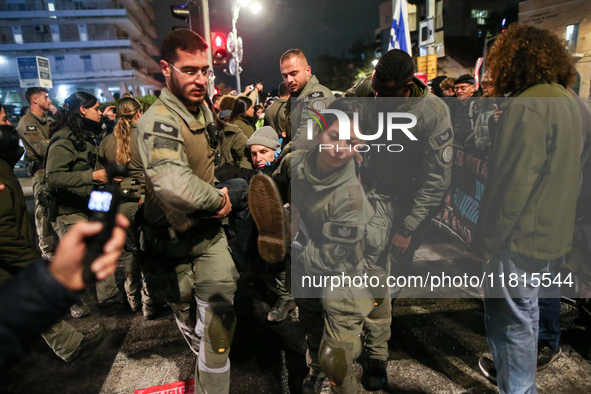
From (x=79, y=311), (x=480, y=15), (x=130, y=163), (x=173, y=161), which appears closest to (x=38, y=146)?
(x=130, y=163)

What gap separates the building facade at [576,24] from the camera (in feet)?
39.7

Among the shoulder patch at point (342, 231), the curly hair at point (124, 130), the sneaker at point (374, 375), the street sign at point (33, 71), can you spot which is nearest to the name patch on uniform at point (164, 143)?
the shoulder patch at point (342, 231)

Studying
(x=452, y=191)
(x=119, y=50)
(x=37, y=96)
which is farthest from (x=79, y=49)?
(x=452, y=191)

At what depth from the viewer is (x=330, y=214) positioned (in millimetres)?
2129

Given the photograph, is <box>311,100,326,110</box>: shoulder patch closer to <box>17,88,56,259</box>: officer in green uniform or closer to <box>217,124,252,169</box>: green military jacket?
<box>217,124,252,169</box>: green military jacket

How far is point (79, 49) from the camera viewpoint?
5472cm

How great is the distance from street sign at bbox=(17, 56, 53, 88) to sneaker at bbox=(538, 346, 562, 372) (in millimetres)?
16257

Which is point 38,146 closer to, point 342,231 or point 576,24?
point 342,231

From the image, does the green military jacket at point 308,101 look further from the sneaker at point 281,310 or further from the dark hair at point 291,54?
the sneaker at point 281,310

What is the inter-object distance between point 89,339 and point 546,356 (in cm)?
391

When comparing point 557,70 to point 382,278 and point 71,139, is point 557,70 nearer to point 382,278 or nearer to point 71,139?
point 382,278

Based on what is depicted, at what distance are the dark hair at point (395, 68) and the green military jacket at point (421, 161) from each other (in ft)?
0.61

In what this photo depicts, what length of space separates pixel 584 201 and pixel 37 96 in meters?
7.39

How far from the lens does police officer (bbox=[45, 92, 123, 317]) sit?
11.6 ft
